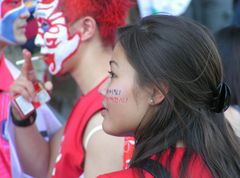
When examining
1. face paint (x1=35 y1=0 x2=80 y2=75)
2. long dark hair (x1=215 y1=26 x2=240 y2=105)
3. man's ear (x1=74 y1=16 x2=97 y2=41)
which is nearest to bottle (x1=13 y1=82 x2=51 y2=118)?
face paint (x1=35 y1=0 x2=80 y2=75)

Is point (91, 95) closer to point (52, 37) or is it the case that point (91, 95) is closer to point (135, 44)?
point (52, 37)

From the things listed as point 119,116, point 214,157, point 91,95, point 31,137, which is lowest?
point 31,137

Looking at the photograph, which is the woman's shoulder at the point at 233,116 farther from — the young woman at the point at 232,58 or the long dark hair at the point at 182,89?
the long dark hair at the point at 182,89

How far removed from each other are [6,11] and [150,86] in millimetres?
1741

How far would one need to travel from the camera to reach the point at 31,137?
2.86 m

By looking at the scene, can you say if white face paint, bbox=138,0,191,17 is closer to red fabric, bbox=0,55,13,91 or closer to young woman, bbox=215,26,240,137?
young woman, bbox=215,26,240,137

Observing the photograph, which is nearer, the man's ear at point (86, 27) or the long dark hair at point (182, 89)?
the long dark hair at point (182, 89)

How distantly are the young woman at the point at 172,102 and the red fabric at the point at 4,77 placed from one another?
50.5 inches

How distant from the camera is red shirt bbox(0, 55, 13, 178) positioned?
270 cm

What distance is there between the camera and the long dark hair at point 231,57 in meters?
2.72

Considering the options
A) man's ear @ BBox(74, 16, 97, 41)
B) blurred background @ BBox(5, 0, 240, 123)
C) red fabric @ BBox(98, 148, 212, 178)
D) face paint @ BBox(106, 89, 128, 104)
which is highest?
face paint @ BBox(106, 89, 128, 104)

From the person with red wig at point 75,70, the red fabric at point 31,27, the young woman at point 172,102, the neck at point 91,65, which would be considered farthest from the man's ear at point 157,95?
the red fabric at point 31,27

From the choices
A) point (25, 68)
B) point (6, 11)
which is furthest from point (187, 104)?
point (6, 11)

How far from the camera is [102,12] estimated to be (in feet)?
8.61
